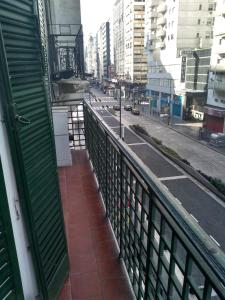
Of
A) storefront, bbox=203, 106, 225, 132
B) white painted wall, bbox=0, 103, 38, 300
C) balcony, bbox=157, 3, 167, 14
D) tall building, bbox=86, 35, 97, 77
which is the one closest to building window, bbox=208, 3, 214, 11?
balcony, bbox=157, 3, 167, 14

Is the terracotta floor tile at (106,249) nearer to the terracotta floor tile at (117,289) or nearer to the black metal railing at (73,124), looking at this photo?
the terracotta floor tile at (117,289)

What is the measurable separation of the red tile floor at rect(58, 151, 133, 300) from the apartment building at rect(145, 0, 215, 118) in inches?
1296

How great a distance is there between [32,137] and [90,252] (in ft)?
9.78

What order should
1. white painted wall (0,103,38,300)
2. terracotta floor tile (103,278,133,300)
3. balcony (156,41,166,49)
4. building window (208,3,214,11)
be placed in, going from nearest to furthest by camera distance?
white painted wall (0,103,38,300) → terracotta floor tile (103,278,133,300) → building window (208,3,214,11) → balcony (156,41,166,49)

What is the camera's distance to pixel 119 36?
79.4 meters

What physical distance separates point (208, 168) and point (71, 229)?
53.5 ft

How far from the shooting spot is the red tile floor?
4.34m

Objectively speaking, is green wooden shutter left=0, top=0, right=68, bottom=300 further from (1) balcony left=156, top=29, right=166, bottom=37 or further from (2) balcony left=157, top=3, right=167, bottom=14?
(2) balcony left=157, top=3, right=167, bottom=14

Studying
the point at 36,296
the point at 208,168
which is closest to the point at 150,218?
the point at 36,296

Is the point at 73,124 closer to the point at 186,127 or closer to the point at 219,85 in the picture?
the point at 219,85

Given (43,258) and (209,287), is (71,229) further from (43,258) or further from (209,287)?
(209,287)

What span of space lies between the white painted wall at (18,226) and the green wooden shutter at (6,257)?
0.73ft

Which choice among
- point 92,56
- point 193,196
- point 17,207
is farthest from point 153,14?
point 92,56

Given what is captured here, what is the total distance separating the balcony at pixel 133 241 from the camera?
2000mm
